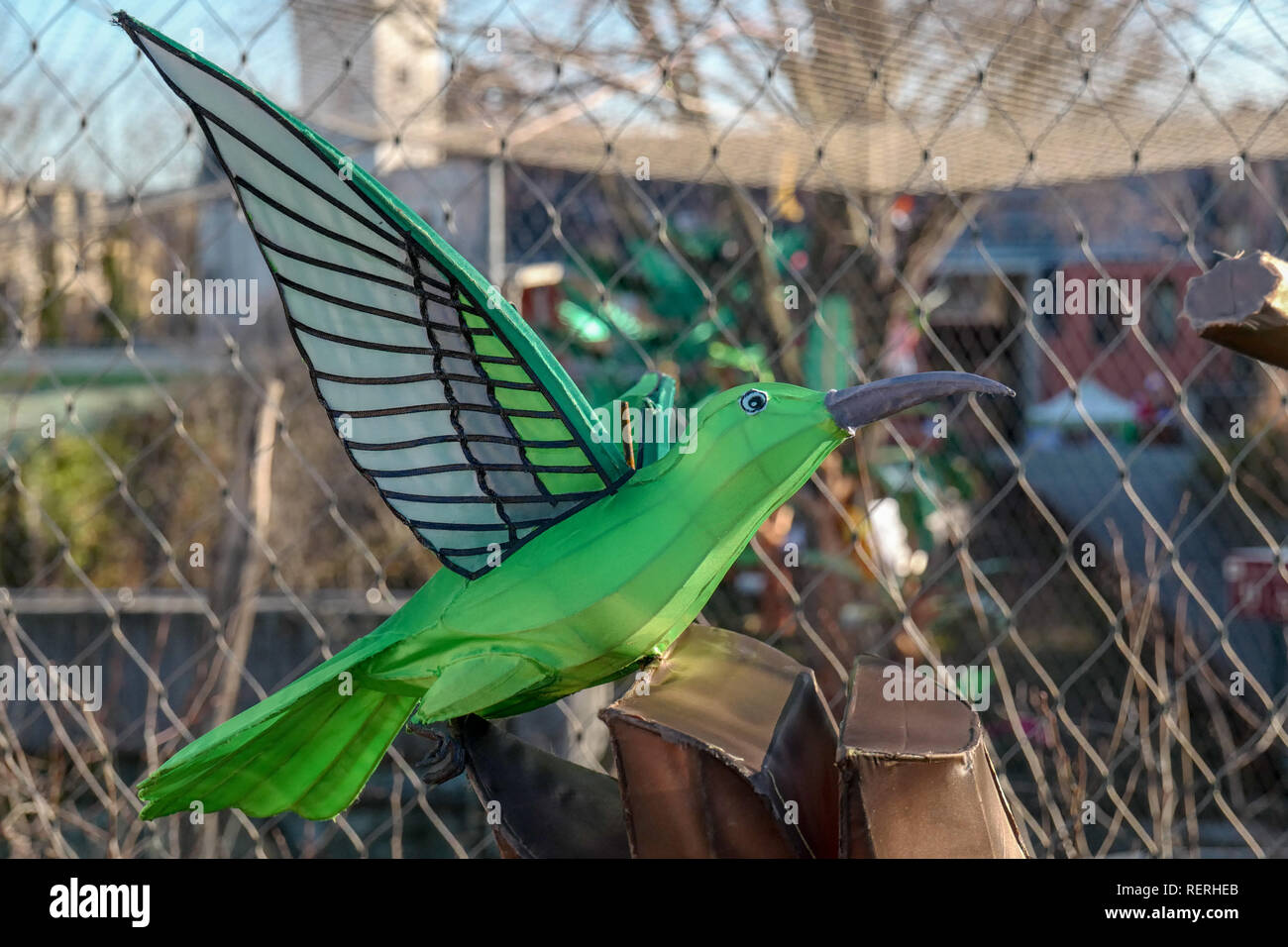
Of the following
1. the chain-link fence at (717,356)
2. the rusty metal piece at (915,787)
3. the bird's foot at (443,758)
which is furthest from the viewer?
the chain-link fence at (717,356)

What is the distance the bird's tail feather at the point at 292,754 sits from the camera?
21.8 inches

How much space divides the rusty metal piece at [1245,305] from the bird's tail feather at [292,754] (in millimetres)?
408

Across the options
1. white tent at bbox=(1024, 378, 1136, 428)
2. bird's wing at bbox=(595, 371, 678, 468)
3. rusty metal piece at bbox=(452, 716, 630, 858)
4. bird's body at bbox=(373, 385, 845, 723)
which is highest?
white tent at bbox=(1024, 378, 1136, 428)

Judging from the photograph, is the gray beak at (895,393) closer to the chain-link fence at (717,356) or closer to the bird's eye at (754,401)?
the bird's eye at (754,401)

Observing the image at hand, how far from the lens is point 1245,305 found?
0.53 meters

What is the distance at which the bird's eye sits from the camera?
21.2 inches

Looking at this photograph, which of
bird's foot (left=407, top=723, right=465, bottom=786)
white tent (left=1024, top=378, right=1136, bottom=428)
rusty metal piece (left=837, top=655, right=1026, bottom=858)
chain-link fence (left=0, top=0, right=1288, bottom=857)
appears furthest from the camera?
white tent (left=1024, top=378, right=1136, bottom=428)

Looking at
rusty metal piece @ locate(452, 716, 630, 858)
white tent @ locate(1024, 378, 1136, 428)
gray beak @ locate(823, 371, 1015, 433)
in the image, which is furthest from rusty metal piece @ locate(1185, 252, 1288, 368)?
white tent @ locate(1024, 378, 1136, 428)

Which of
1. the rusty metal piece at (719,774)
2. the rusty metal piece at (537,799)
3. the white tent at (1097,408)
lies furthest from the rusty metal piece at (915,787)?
the white tent at (1097,408)

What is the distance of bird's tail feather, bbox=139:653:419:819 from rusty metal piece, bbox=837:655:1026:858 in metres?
0.22

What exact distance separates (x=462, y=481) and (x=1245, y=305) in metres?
0.36

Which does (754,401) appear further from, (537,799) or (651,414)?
(537,799)

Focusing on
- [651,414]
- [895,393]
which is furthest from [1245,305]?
[651,414]

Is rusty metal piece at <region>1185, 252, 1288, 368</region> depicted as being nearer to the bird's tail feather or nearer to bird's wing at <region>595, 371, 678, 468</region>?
bird's wing at <region>595, 371, 678, 468</region>
